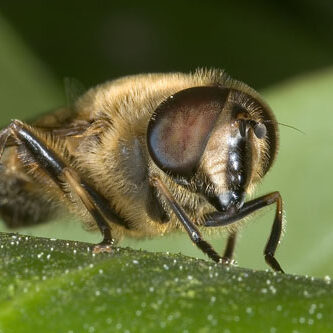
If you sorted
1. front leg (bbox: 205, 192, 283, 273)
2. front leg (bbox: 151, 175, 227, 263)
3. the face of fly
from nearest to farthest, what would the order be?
front leg (bbox: 151, 175, 227, 263) < the face of fly < front leg (bbox: 205, 192, 283, 273)

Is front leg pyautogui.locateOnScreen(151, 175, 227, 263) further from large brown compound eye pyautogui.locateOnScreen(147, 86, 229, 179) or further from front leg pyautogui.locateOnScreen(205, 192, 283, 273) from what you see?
front leg pyautogui.locateOnScreen(205, 192, 283, 273)

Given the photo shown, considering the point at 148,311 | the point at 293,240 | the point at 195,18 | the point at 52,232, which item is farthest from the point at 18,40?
the point at 148,311

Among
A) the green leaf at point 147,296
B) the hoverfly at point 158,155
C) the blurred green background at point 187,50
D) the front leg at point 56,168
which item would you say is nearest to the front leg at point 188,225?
the hoverfly at point 158,155

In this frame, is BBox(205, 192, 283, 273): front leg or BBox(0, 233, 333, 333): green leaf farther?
BBox(205, 192, 283, 273): front leg

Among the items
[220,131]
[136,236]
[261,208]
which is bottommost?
[136,236]

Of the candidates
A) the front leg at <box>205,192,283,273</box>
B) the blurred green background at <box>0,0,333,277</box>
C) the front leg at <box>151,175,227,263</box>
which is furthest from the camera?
the blurred green background at <box>0,0,333,277</box>

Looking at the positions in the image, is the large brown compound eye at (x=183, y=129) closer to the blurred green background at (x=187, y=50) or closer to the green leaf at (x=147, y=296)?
the green leaf at (x=147, y=296)

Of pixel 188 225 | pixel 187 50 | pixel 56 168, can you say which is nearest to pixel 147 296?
pixel 188 225

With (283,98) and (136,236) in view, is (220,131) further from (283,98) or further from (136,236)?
(283,98)

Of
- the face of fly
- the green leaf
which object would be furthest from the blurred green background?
the green leaf
